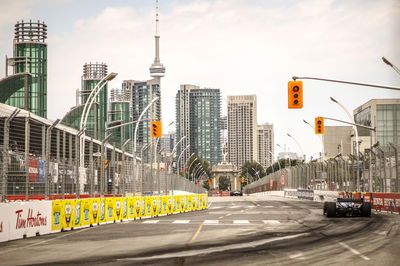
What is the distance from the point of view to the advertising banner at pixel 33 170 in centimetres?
2186

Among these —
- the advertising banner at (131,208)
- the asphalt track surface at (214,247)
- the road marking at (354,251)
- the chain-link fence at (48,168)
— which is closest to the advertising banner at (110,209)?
the chain-link fence at (48,168)

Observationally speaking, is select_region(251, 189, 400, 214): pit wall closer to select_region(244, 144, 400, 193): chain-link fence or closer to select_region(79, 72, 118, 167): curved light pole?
select_region(244, 144, 400, 193): chain-link fence

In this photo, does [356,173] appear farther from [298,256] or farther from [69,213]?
[298,256]

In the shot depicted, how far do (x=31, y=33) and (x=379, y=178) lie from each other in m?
109

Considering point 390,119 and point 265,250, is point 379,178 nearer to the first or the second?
point 265,250

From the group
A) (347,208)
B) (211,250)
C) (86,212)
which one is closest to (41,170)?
(86,212)

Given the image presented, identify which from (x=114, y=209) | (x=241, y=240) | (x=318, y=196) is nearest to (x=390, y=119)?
(x=318, y=196)

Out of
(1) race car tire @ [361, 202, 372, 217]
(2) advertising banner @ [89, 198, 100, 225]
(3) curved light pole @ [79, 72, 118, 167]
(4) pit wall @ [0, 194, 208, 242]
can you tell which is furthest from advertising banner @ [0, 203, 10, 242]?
(1) race car tire @ [361, 202, 372, 217]

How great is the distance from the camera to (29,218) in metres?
21.5

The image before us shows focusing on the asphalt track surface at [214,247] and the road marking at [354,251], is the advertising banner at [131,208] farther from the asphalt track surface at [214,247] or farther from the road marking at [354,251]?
the road marking at [354,251]

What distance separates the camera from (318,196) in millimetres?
66500

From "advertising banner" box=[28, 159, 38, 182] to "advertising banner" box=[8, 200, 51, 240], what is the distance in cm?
89

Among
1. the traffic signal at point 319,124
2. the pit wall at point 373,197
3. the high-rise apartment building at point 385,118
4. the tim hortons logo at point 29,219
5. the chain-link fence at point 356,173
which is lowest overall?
the pit wall at point 373,197

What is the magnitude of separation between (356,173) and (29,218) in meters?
36.9
